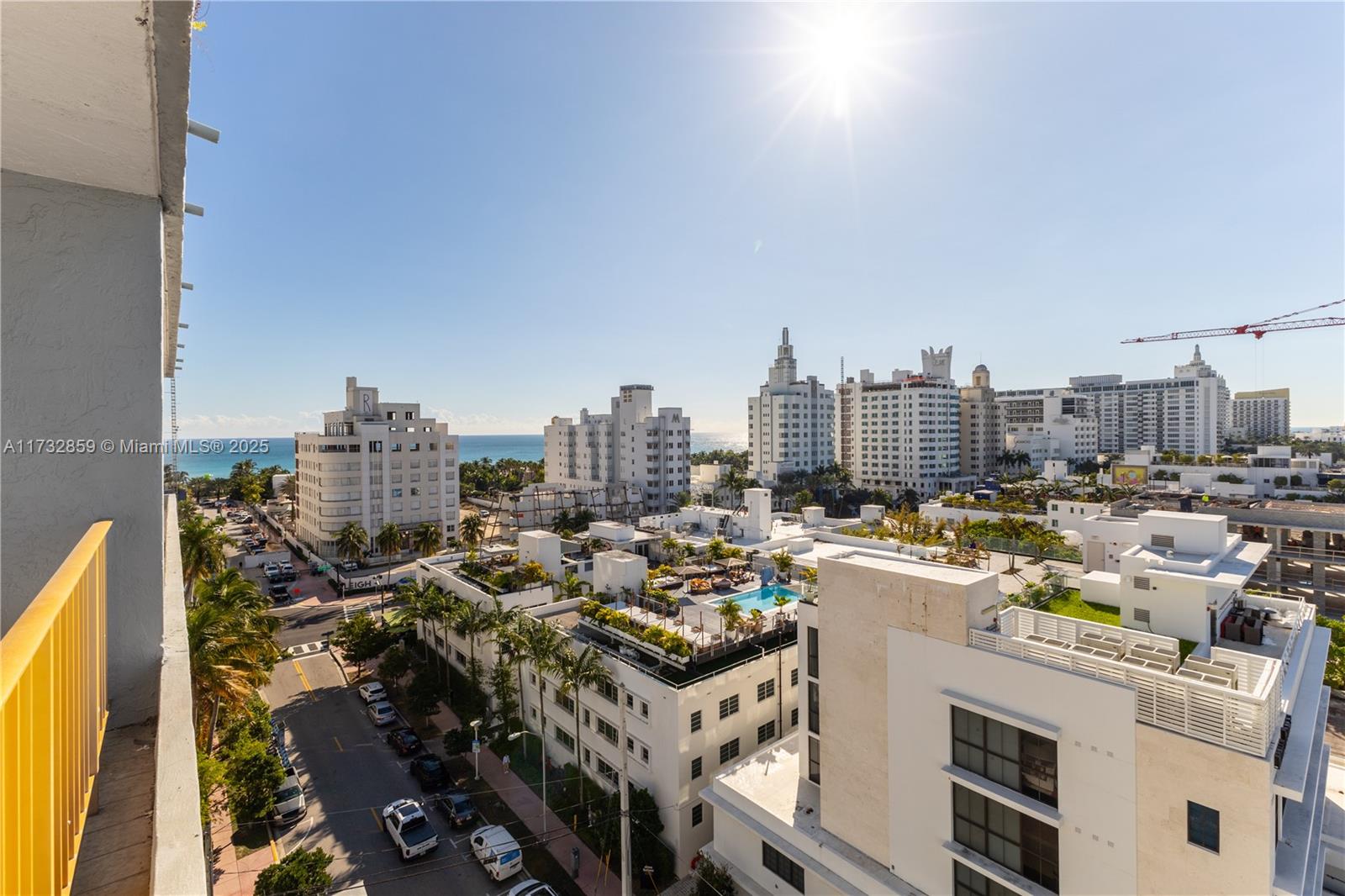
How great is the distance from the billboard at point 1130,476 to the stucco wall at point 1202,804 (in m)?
81.5

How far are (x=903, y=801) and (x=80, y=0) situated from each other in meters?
15.3

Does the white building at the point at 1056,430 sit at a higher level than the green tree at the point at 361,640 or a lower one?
higher

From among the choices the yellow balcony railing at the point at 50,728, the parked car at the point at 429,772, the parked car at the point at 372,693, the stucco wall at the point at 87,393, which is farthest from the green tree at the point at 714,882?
the parked car at the point at 372,693

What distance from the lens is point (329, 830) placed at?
19.3 m

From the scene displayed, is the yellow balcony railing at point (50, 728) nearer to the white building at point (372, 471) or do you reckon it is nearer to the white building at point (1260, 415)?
the white building at point (372, 471)

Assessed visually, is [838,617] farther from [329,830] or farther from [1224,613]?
[329,830]

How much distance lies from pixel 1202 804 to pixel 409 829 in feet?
65.6

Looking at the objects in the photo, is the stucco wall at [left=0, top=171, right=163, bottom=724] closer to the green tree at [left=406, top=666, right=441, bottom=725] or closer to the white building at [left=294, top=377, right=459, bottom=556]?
the green tree at [left=406, top=666, right=441, bottom=725]

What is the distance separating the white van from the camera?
57.6ft

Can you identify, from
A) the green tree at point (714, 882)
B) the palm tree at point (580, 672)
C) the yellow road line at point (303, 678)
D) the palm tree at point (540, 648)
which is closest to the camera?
the green tree at point (714, 882)

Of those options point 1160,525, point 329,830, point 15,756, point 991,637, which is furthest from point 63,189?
point 1160,525

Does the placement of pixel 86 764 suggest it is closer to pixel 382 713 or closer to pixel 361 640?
pixel 382 713

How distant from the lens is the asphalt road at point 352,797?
17531 millimetres

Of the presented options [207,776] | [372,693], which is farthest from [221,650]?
[372,693]
